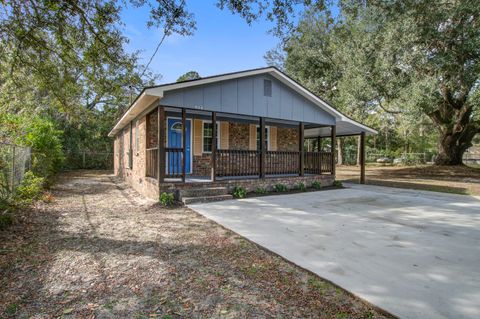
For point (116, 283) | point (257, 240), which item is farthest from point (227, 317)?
point (257, 240)

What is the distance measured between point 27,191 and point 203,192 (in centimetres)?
461

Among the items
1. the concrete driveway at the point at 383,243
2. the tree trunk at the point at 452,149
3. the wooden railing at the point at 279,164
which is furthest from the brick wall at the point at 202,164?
the tree trunk at the point at 452,149

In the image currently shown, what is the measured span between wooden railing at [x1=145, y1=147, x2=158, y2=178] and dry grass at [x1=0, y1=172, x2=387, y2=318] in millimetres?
3216

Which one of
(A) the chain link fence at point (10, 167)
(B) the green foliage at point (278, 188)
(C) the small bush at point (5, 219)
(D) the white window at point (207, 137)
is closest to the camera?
(C) the small bush at point (5, 219)

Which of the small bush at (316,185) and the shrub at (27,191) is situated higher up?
the shrub at (27,191)

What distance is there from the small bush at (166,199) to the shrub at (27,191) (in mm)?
3132

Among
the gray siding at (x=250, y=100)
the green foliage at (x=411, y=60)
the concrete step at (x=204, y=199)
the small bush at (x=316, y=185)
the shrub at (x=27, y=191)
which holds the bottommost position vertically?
the concrete step at (x=204, y=199)

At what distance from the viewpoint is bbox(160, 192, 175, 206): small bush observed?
24.0ft

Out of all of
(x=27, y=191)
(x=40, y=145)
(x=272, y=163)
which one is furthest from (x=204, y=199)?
(x=40, y=145)

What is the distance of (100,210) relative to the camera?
21.9 ft

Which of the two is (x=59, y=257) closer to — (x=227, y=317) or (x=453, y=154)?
(x=227, y=317)

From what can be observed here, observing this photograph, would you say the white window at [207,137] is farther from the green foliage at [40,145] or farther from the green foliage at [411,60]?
the green foliage at [40,145]

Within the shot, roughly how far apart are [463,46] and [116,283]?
16.7m

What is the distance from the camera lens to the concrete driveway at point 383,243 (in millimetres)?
2746
